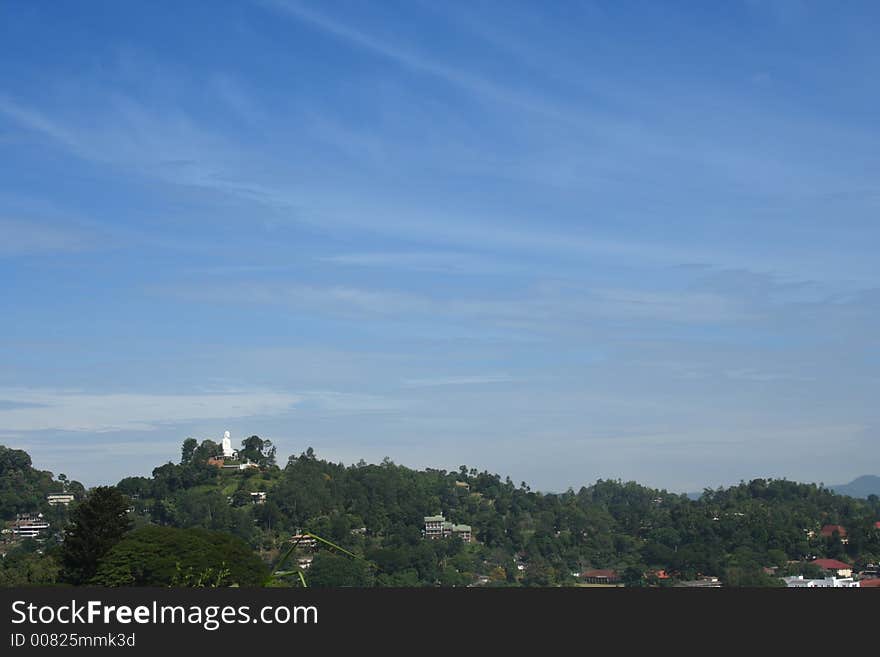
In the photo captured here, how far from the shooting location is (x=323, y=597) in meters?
14.1

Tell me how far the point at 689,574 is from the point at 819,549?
1908 centimetres

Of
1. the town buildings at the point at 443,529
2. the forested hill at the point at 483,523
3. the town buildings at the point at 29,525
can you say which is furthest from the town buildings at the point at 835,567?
the town buildings at the point at 29,525

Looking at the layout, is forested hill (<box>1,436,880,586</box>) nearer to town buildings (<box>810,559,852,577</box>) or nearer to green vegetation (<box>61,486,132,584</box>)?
town buildings (<box>810,559,852,577</box>)

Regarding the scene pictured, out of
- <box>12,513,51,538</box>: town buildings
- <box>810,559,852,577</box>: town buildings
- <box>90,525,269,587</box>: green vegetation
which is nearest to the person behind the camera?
<box>90,525,269,587</box>: green vegetation

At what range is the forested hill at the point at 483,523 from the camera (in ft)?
358

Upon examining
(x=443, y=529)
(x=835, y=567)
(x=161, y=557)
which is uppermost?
(x=443, y=529)

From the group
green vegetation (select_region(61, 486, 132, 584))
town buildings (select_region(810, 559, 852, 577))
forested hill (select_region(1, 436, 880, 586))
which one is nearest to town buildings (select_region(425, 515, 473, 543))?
forested hill (select_region(1, 436, 880, 586))

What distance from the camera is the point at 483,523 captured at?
438 feet

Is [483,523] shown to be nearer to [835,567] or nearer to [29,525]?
[835,567]

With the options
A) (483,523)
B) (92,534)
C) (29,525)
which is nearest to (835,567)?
(483,523)

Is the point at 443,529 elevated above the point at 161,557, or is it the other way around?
the point at 443,529

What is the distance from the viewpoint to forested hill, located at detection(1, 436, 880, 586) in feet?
358

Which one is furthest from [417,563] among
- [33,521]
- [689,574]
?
[33,521]

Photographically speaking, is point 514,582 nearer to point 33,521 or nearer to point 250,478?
point 250,478
